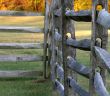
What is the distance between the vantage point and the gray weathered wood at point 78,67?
4.29 metres

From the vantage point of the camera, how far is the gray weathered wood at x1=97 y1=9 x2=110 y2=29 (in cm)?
316

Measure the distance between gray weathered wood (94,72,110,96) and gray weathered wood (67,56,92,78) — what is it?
343 mm

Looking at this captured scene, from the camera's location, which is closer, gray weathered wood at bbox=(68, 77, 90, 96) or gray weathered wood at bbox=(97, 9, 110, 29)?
gray weathered wood at bbox=(97, 9, 110, 29)

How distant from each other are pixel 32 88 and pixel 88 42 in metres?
4.17

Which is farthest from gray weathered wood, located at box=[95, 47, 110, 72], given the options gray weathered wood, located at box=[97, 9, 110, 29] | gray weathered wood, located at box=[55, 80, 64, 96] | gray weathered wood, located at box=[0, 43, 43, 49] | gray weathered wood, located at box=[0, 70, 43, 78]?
gray weathered wood, located at box=[0, 70, 43, 78]

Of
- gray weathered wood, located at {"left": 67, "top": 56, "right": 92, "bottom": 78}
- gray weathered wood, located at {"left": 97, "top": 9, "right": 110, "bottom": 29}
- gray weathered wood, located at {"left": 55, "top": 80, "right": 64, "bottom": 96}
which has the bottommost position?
gray weathered wood, located at {"left": 55, "top": 80, "right": 64, "bottom": 96}

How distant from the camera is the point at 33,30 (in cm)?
874

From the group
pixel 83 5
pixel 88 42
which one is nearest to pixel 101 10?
pixel 88 42

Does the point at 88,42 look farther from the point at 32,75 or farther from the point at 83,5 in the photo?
the point at 83,5

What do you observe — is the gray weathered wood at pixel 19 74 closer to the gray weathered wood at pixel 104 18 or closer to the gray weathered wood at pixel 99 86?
the gray weathered wood at pixel 99 86

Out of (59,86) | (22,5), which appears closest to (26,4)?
(22,5)

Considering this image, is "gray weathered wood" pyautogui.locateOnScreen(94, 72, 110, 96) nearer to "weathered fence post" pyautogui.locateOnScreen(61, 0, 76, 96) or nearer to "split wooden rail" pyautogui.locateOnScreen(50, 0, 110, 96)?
"split wooden rail" pyautogui.locateOnScreen(50, 0, 110, 96)

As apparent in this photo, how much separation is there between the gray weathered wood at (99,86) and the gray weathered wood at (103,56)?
0.61 feet

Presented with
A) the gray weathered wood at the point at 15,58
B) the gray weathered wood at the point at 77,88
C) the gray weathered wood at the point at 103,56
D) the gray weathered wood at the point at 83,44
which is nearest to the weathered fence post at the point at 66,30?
the gray weathered wood at the point at 77,88
